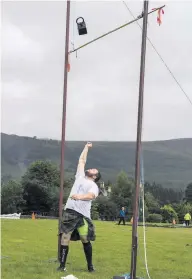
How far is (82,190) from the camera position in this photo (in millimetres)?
10664

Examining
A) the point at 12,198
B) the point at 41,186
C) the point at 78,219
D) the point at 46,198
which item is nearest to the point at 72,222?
the point at 78,219

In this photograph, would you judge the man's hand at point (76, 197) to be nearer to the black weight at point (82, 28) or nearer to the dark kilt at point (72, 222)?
the dark kilt at point (72, 222)

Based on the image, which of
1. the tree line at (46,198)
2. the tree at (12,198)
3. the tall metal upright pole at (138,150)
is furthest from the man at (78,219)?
the tree at (12,198)

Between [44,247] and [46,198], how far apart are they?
8471cm

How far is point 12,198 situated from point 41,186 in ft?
24.1

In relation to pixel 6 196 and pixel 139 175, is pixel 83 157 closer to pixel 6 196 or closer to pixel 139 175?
pixel 139 175

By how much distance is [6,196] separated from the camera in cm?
10119

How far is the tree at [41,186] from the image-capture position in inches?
3965

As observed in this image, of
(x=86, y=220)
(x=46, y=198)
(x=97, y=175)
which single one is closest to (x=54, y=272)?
(x=86, y=220)

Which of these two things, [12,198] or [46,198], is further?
[46,198]

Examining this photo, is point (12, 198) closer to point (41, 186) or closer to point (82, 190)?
point (41, 186)

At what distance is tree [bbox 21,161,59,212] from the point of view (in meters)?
101

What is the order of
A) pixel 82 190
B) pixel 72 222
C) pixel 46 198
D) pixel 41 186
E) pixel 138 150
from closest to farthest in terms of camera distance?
pixel 138 150, pixel 82 190, pixel 72 222, pixel 46 198, pixel 41 186

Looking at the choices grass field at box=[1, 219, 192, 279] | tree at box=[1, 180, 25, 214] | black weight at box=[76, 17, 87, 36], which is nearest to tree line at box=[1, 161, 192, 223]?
tree at box=[1, 180, 25, 214]
